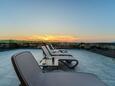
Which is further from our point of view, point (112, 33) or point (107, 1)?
point (112, 33)

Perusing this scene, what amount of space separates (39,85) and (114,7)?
8.73m

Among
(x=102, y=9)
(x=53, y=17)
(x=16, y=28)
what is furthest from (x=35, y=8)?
(x=102, y=9)

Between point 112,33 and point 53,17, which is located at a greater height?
point 53,17

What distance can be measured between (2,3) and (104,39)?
5702 mm

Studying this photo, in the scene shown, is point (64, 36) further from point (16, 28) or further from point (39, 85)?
point (39, 85)

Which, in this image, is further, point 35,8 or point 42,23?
point 42,23

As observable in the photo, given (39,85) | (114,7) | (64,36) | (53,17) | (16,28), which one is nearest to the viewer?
(39,85)

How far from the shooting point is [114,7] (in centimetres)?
1008

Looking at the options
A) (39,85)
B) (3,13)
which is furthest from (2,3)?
(39,85)

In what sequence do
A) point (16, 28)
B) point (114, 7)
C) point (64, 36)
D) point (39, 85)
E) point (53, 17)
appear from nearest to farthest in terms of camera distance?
point (39, 85) → point (114, 7) → point (53, 17) → point (16, 28) → point (64, 36)

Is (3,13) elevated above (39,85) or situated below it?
above

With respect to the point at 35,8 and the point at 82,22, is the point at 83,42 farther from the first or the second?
the point at 35,8

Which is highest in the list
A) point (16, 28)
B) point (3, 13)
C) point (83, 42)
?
point (3, 13)

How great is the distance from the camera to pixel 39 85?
6.85 ft
